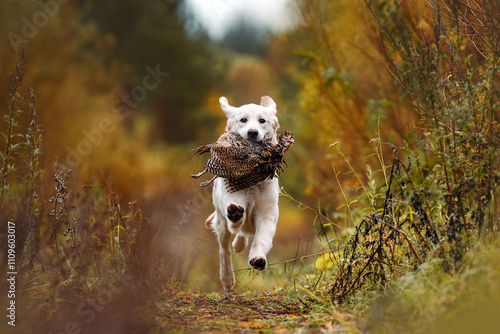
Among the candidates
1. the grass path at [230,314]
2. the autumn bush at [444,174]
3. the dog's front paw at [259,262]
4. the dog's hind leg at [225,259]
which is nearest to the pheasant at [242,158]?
the autumn bush at [444,174]

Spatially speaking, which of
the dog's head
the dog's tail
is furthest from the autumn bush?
the dog's tail

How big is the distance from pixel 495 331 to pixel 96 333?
7.05 ft

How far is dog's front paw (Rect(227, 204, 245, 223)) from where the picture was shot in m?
3.99

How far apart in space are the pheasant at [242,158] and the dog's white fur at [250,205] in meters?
0.28

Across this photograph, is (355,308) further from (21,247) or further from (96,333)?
(21,247)

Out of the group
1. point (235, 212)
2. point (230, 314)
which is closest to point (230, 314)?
point (230, 314)

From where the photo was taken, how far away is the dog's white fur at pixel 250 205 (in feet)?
14.2

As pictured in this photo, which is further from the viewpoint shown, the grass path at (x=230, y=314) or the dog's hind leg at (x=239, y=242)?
the dog's hind leg at (x=239, y=242)

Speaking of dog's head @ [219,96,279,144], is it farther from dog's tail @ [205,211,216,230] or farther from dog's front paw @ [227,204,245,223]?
dog's tail @ [205,211,216,230]

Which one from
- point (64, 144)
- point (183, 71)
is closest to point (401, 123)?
point (64, 144)

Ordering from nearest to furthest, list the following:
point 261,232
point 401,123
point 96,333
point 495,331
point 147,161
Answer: point 495,331 → point 96,333 → point 261,232 → point 401,123 → point 147,161

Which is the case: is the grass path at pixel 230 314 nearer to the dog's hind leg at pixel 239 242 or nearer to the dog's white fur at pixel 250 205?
the dog's white fur at pixel 250 205

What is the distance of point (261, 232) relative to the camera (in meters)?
4.48

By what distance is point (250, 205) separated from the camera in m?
4.79
